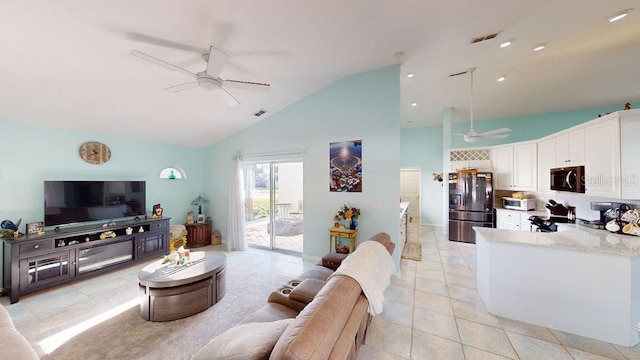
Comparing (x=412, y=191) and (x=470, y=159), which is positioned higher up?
(x=470, y=159)

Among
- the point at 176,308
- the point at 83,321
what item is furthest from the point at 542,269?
the point at 83,321

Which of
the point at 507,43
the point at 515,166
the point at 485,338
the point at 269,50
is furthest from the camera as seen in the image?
the point at 515,166

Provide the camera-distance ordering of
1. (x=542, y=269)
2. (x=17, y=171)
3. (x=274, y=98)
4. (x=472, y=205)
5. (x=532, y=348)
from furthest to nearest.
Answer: (x=472, y=205) < (x=274, y=98) < (x=17, y=171) < (x=542, y=269) < (x=532, y=348)

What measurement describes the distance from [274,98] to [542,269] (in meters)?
4.56

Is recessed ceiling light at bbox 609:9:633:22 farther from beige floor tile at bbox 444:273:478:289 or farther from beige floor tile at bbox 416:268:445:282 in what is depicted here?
beige floor tile at bbox 416:268:445:282

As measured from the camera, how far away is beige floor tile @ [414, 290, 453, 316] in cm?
271

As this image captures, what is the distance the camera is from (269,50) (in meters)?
2.80

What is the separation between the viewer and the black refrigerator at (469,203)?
5.35 meters

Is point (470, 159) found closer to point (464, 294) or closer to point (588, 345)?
point (464, 294)

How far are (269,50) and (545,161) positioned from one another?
18.3 ft

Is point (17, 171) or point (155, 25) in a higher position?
point (155, 25)

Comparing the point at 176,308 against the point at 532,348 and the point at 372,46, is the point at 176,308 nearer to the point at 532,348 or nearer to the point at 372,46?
the point at 532,348

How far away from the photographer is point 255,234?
568 cm

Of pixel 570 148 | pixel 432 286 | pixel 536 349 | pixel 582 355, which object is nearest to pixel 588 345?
pixel 582 355
